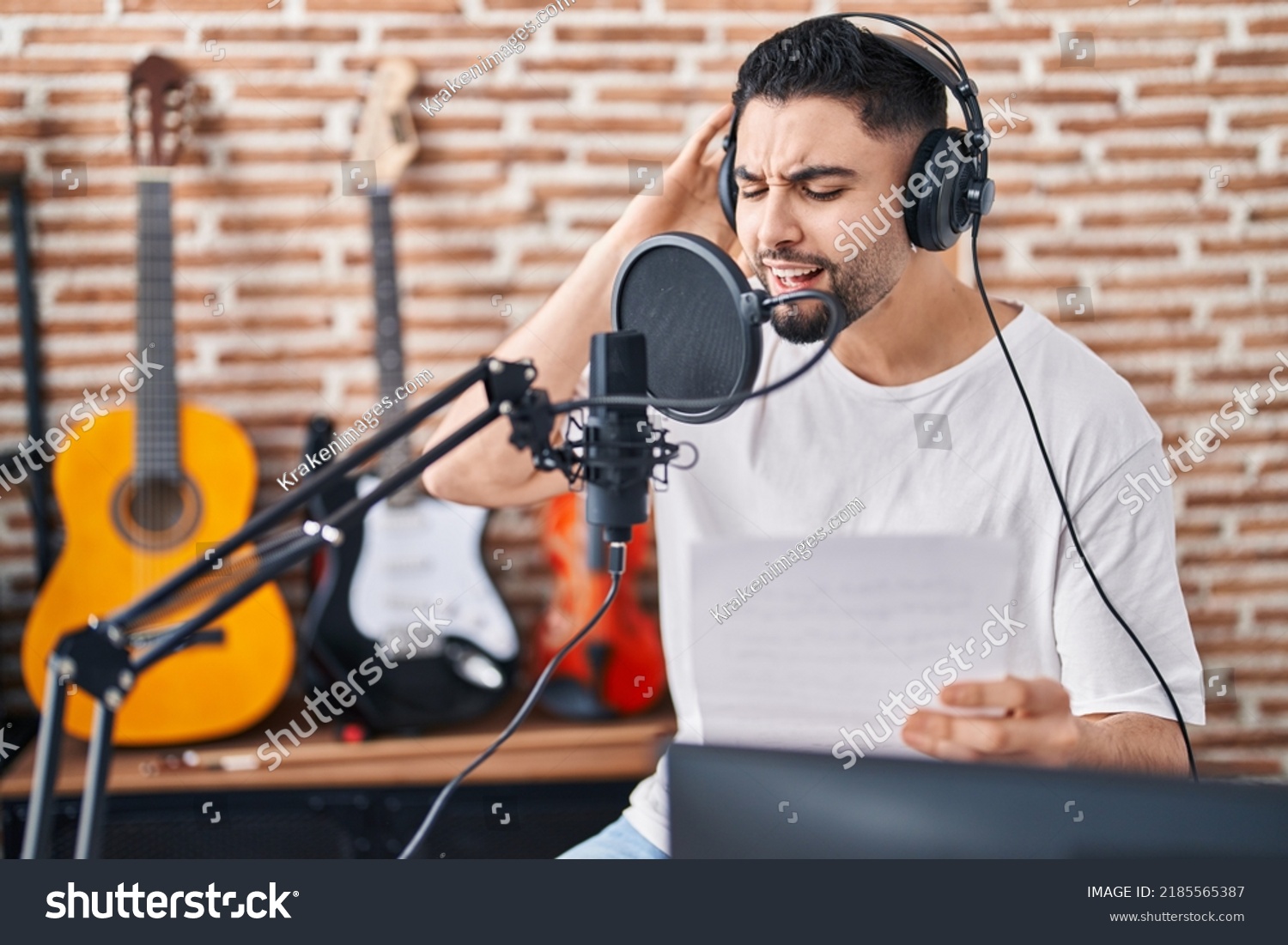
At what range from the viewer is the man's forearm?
95cm

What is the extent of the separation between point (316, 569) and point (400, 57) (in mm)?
800

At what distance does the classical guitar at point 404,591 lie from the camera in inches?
65.1

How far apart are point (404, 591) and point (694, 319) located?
42.0 inches

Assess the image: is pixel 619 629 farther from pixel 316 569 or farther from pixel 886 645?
pixel 886 645

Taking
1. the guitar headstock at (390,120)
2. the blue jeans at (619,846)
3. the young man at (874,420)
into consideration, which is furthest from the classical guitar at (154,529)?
the blue jeans at (619,846)

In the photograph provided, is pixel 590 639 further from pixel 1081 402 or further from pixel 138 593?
pixel 1081 402

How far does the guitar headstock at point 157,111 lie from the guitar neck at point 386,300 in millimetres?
310

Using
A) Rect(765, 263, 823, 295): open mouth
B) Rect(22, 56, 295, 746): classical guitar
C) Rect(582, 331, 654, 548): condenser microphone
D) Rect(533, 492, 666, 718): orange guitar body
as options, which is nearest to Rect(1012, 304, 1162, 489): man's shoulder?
Rect(765, 263, 823, 295): open mouth

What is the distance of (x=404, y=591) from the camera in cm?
166

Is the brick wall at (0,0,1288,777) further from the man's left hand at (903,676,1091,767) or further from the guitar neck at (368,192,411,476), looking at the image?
the man's left hand at (903,676,1091,767)

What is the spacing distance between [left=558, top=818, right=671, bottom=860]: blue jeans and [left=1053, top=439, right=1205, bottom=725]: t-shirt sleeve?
43 centimetres

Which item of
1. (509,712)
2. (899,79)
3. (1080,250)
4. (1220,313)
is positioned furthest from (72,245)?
(1220,313)

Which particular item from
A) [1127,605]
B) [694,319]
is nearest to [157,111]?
[694,319]

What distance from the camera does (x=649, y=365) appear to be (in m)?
0.70
